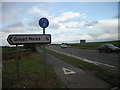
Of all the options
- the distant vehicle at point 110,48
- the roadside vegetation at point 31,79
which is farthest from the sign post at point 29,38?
the distant vehicle at point 110,48

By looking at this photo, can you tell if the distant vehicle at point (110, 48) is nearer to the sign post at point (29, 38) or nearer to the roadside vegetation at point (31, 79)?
the roadside vegetation at point (31, 79)

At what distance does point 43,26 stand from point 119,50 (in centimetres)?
1873

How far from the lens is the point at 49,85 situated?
535 centimetres

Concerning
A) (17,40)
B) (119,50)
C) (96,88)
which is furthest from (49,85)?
(119,50)

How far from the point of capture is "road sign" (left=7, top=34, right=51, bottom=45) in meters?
5.60

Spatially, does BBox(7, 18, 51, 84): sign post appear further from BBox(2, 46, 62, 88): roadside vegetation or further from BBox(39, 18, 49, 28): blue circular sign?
BBox(2, 46, 62, 88): roadside vegetation

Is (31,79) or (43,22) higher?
(43,22)

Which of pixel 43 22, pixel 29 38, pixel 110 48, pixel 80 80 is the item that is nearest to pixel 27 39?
pixel 29 38

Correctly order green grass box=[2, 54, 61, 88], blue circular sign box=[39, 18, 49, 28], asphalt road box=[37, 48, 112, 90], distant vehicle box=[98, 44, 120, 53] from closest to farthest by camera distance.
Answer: asphalt road box=[37, 48, 112, 90] → green grass box=[2, 54, 61, 88] → blue circular sign box=[39, 18, 49, 28] → distant vehicle box=[98, 44, 120, 53]

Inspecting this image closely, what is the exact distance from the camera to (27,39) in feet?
18.8

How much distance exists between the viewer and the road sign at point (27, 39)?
18.4ft

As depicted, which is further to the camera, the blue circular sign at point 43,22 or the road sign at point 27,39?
the blue circular sign at point 43,22

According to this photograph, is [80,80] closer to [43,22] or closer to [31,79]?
[31,79]

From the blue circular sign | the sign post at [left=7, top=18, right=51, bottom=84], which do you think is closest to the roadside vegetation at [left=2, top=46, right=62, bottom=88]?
the sign post at [left=7, top=18, right=51, bottom=84]
